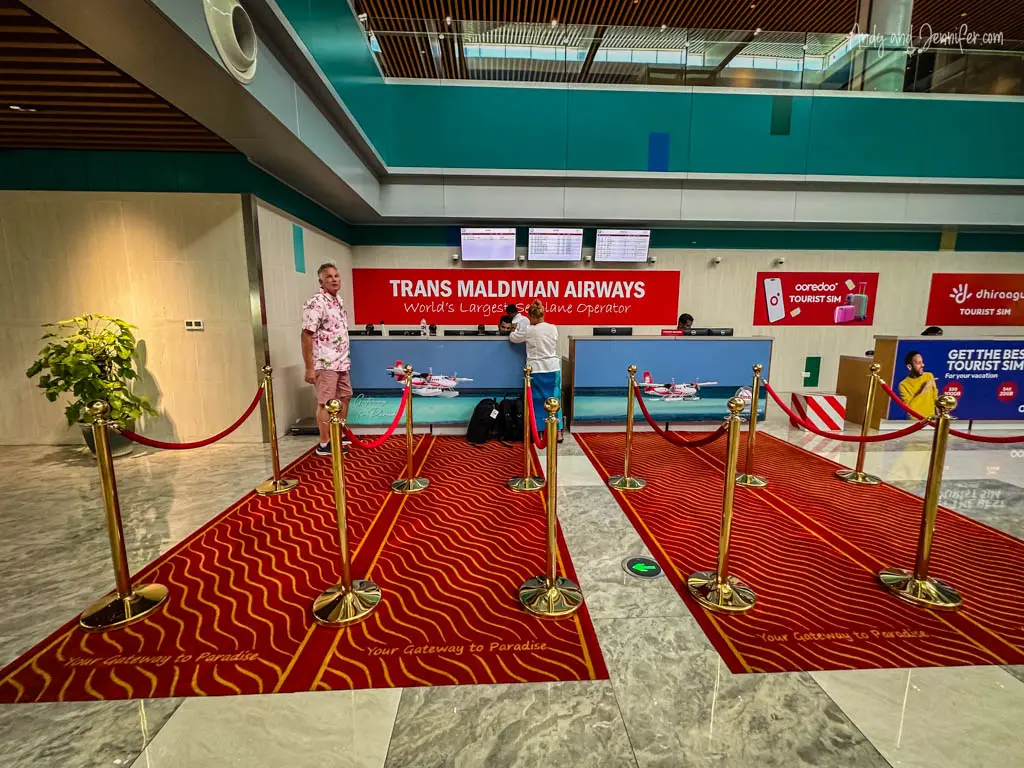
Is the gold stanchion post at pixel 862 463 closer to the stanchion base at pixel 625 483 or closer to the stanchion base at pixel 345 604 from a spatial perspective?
the stanchion base at pixel 625 483

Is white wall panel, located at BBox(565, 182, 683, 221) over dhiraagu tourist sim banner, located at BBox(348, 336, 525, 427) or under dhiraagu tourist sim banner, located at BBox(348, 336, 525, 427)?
over

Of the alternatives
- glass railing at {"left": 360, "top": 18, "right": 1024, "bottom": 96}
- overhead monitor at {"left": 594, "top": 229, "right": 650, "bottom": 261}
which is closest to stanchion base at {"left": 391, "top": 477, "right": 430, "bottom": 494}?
overhead monitor at {"left": 594, "top": 229, "right": 650, "bottom": 261}

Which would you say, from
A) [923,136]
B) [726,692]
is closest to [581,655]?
[726,692]

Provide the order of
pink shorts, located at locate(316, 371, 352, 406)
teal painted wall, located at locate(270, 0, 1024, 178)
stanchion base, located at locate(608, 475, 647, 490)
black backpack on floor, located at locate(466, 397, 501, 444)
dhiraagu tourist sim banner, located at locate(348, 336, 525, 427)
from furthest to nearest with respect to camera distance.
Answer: teal painted wall, located at locate(270, 0, 1024, 178) → dhiraagu tourist sim banner, located at locate(348, 336, 525, 427) → black backpack on floor, located at locate(466, 397, 501, 444) → pink shorts, located at locate(316, 371, 352, 406) → stanchion base, located at locate(608, 475, 647, 490)

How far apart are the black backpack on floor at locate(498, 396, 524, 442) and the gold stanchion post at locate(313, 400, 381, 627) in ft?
9.61

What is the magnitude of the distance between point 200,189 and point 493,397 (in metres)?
3.71

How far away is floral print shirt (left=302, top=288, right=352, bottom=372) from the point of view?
427 cm

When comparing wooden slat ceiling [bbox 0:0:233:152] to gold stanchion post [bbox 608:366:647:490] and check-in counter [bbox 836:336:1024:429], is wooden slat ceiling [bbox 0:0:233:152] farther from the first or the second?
check-in counter [bbox 836:336:1024:429]

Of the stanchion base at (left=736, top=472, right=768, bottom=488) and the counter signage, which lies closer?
the stanchion base at (left=736, top=472, right=768, bottom=488)

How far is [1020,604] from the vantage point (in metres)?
2.30

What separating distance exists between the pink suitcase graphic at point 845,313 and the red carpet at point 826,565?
4758 millimetres

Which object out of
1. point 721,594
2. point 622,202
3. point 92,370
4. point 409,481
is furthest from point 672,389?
point 92,370

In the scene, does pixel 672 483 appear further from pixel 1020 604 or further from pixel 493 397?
pixel 493 397

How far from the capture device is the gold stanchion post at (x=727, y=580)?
2232 millimetres
